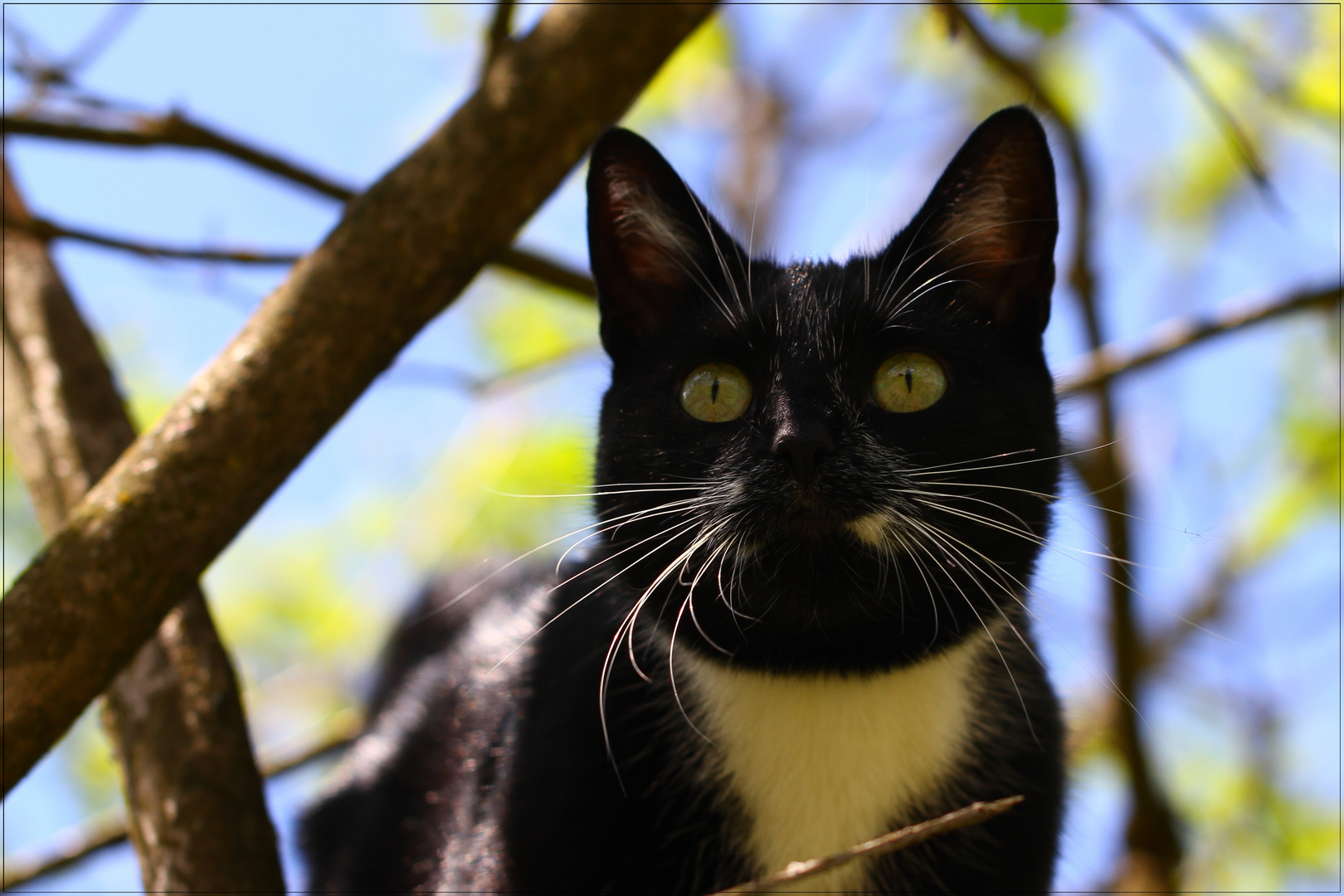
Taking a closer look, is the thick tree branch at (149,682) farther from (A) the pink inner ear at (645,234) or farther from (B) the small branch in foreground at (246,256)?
(A) the pink inner ear at (645,234)

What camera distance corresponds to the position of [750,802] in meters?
2.31

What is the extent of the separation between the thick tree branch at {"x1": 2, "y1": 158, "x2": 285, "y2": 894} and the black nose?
3.79 ft

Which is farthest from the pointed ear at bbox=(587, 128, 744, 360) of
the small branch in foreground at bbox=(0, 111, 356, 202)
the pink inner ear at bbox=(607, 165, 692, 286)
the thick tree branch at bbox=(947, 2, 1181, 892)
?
the thick tree branch at bbox=(947, 2, 1181, 892)

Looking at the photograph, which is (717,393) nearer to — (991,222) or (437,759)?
(991,222)

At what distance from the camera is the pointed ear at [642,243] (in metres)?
2.33

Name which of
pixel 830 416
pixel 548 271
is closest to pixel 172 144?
pixel 548 271

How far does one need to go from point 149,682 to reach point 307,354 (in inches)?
30.0

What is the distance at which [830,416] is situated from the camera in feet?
6.12

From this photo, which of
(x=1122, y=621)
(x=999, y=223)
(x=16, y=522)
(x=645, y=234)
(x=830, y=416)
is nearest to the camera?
(x=830, y=416)

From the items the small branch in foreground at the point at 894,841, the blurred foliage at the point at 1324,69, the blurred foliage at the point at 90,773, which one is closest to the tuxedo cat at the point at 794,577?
the small branch in foreground at the point at 894,841

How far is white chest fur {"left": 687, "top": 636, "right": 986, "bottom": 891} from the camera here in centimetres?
226

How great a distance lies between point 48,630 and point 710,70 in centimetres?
565

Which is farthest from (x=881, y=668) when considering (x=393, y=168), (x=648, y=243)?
(x=393, y=168)

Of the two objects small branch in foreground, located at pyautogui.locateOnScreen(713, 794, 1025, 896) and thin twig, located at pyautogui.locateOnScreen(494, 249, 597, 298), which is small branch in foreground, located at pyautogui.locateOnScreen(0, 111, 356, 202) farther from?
small branch in foreground, located at pyautogui.locateOnScreen(713, 794, 1025, 896)
